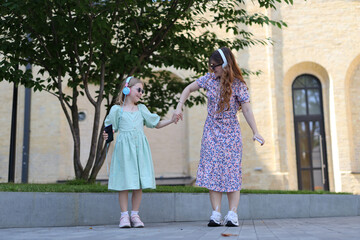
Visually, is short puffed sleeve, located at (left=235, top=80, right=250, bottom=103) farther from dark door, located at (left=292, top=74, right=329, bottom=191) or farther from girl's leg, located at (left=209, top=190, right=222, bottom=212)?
dark door, located at (left=292, top=74, right=329, bottom=191)

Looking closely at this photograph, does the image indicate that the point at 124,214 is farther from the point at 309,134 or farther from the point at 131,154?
the point at 309,134

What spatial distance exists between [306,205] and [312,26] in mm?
9564

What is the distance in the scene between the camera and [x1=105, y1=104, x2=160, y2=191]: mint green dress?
13.9 feet

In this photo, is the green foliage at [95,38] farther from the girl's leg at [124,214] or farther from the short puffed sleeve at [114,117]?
the girl's leg at [124,214]

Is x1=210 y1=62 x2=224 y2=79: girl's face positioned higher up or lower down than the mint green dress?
higher up

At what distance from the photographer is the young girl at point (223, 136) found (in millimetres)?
4156

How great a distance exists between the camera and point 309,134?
14.7m

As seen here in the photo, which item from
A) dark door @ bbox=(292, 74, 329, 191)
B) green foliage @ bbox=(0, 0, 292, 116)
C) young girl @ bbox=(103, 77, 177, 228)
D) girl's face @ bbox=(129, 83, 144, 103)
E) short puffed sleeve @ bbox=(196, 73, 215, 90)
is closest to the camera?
young girl @ bbox=(103, 77, 177, 228)

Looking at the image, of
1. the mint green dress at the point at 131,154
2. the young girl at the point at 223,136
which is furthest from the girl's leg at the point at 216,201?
the mint green dress at the point at 131,154

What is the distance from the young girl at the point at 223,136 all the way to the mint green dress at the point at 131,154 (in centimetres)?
50

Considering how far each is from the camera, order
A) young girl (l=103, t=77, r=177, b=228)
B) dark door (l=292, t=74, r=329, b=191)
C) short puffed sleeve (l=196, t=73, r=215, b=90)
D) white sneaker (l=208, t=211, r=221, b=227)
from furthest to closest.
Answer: dark door (l=292, t=74, r=329, b=191)
short puffed sleeve (l=196, t=73, r=215, b=90)
young girl (l=103, t=77, r=177, b=228)
white sneaker (l=208, t=211, r=221, b=227)

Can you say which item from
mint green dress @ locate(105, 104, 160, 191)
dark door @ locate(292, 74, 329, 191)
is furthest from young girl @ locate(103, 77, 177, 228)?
dark door @ locate(292, 74, 329, 191)

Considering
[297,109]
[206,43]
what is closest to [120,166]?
[206,43]

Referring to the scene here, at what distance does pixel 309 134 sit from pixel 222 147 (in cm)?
1134
